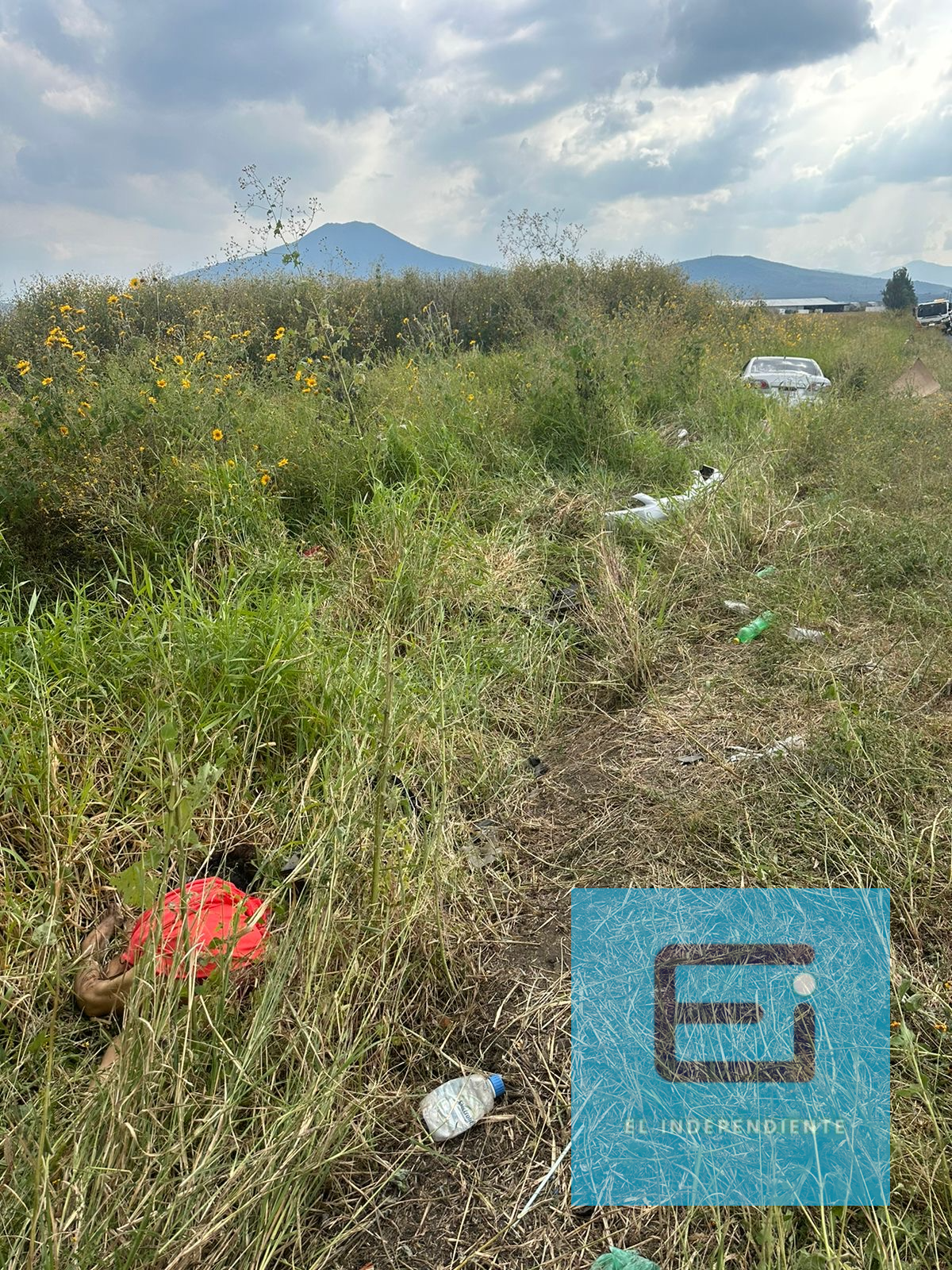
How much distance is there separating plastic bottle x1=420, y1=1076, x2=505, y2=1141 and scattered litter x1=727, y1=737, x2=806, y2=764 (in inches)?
53.2

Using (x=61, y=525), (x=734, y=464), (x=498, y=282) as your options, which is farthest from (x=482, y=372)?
(x=498, y=282)

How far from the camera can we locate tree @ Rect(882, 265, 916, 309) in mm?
39594

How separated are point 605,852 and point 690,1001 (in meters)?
0.59

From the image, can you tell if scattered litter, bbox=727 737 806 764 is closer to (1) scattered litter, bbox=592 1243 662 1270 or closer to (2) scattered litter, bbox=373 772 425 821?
(2) scattered litter, bbox=373 772 425 821

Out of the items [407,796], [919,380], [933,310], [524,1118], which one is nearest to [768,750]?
[407,796]

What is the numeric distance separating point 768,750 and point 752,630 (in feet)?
3.16

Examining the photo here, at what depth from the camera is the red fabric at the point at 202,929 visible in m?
1.52

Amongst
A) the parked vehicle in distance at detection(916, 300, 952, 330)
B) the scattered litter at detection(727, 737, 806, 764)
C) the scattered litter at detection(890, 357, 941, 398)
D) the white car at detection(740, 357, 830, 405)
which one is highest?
the parked vehicle in distance at detection(916, 300, 952, 330)

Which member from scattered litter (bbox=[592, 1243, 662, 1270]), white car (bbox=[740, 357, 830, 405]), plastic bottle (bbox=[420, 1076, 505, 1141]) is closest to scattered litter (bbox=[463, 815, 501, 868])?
plastic bottle (bbox=[420, 1076, 505, 1141])

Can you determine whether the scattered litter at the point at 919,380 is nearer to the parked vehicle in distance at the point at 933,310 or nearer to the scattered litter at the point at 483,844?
the scattered litter at the point at 483,844

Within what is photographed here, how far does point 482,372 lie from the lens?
6.62 metres

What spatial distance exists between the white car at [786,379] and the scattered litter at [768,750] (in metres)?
5.81

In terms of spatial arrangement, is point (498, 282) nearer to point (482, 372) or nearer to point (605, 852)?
point (482, 372)

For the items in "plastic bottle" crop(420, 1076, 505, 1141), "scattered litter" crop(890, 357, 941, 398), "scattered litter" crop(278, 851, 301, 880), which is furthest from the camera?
"scattered litter" crop(890, 357, 941, 398)
